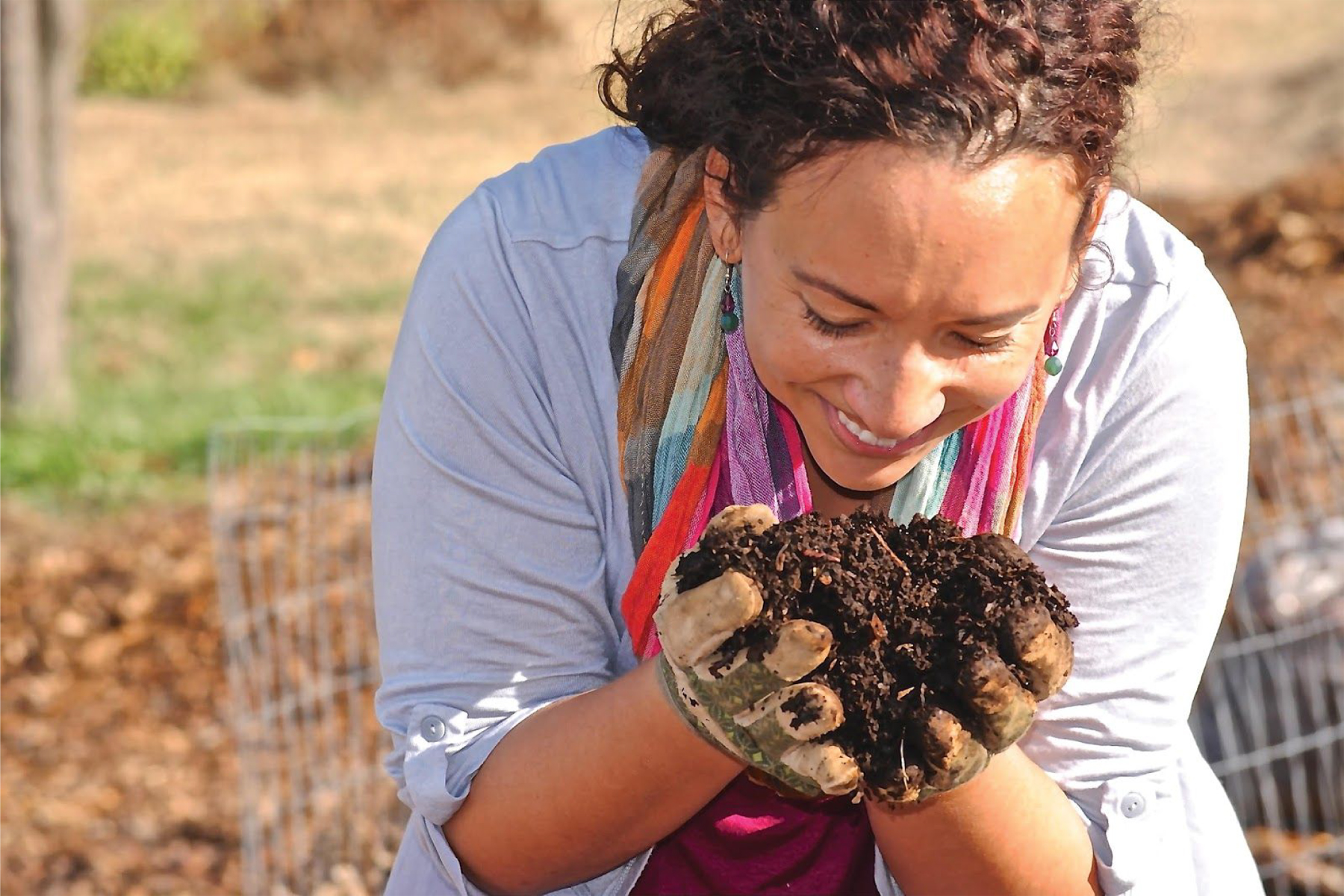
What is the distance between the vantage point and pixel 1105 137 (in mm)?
1664

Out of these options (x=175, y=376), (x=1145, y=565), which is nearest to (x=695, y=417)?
(x=1145, y=565)

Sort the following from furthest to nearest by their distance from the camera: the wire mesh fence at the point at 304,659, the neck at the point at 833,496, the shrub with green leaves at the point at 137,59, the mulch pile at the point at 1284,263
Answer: the shrub with green leaves at the point at 137,59 < the mulch pile at the point at 1284,263 < the wire mesh fence at the point at 304,659 < the neck at the point at 833,496

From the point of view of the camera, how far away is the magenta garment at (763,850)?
1.99m

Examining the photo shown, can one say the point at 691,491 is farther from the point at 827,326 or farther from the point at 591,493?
the point at 827,326

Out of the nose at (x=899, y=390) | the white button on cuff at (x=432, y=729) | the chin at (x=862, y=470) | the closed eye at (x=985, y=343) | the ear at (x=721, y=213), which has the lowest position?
the white button on cuff at (x=432, y=729)

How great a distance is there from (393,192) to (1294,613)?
266 inches

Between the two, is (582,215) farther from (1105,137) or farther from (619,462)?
(1105,137)

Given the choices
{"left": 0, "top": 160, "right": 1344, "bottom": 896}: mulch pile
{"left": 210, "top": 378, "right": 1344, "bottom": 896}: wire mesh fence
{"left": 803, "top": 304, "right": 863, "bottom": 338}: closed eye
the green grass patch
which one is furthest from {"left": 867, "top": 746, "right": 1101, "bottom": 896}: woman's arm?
the green grass patch

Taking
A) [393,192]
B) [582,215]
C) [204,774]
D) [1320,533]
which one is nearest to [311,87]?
[393,192]

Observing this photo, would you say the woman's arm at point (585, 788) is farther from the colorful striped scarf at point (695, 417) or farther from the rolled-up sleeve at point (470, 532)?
the colorful striped scarf at point (695, 417)

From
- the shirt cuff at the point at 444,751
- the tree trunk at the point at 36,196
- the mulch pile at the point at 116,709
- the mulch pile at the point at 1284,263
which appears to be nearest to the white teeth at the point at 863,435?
the shirt cuff at the point at 444,751

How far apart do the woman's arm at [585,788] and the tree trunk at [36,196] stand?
4593mm

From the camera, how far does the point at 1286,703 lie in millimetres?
4113

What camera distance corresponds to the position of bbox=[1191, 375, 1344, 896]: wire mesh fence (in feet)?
12.9
